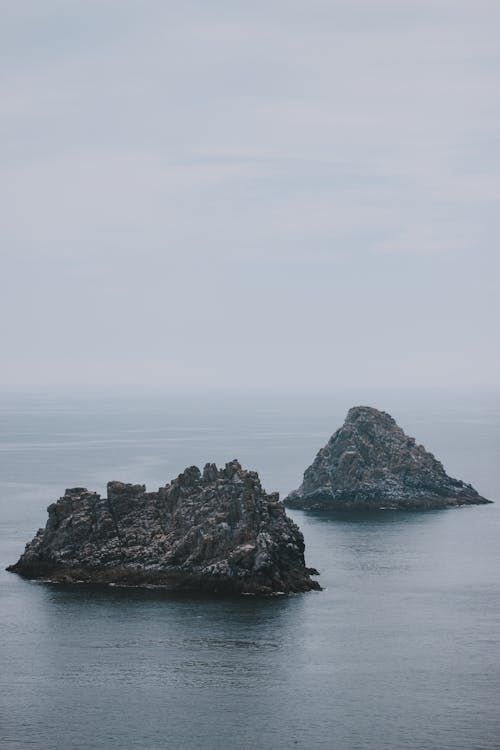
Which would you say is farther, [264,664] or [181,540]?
[181,540]

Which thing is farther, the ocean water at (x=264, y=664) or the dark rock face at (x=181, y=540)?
the dark rock face at (x=181, y=540)

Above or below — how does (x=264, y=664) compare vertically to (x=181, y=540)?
below

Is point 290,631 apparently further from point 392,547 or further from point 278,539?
point 392,547

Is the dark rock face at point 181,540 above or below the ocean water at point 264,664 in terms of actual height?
above

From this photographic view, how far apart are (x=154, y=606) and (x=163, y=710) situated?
30.7m

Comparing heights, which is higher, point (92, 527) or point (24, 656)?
point (92, 527)

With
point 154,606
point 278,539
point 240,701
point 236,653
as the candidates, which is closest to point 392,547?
point 278,539

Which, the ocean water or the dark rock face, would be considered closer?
the ocean water

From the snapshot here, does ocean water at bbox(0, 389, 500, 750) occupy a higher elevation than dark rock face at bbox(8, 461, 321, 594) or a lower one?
lower

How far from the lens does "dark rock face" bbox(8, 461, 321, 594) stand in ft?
430

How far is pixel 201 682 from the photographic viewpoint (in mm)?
101000

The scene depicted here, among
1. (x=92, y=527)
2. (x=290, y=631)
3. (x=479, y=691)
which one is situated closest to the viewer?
(x=479, y=691)

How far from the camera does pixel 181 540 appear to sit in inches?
5354

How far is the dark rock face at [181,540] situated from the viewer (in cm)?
13112
